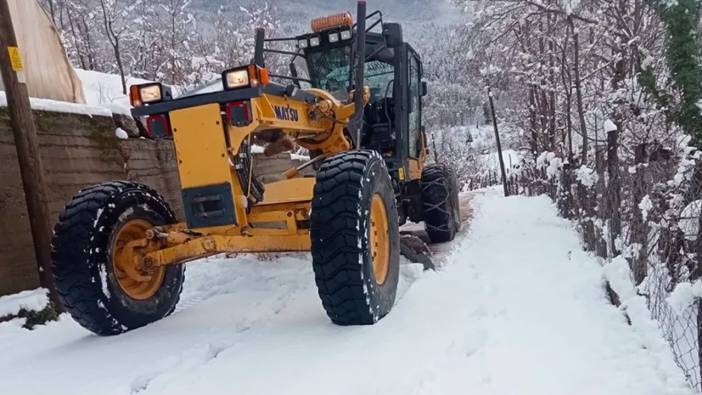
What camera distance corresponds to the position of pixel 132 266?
3871 mm

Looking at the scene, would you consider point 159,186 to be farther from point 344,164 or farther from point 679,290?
point 679,290

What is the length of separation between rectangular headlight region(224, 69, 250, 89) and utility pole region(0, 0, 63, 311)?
226cm

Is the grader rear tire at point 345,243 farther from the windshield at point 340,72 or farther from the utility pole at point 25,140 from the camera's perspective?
the windshield at point 340,72

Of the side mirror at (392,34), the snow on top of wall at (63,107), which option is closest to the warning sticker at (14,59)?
the snow on top of wall at (63,107)

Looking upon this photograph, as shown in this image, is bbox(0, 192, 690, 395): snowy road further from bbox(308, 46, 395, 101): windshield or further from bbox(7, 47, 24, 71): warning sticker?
bbox(308, 46, 395, 101): windshield

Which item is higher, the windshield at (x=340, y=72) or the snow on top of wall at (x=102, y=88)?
Answer: the snow on top of wall at (x=102, y=88)

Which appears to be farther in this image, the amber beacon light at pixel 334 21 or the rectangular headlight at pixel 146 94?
the amber beacon light at pixel 334 21

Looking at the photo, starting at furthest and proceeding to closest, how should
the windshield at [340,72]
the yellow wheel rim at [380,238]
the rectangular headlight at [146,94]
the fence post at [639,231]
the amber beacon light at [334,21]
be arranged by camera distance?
1. the windshield at [340,72]
2. the amber beacon light at [334,21]
3. the yellow wheel rim at [380,238]
4. the fence post at [639,231]
5. the rectangular headlight at [146,94]

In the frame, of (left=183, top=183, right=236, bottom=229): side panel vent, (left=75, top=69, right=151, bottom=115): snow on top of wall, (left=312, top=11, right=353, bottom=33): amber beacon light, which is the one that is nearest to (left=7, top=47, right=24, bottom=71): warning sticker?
(left=183, top=183, right=236, bottom=229): side panel vent

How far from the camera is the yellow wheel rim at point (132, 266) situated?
3.80 meters

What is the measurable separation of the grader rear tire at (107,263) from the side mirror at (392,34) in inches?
113

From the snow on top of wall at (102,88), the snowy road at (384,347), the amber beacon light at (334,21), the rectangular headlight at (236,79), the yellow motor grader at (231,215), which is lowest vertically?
the snowy road at (384,347)

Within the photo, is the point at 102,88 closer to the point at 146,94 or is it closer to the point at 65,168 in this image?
the point at 65,168

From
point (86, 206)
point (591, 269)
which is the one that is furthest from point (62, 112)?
point (591, 269)
